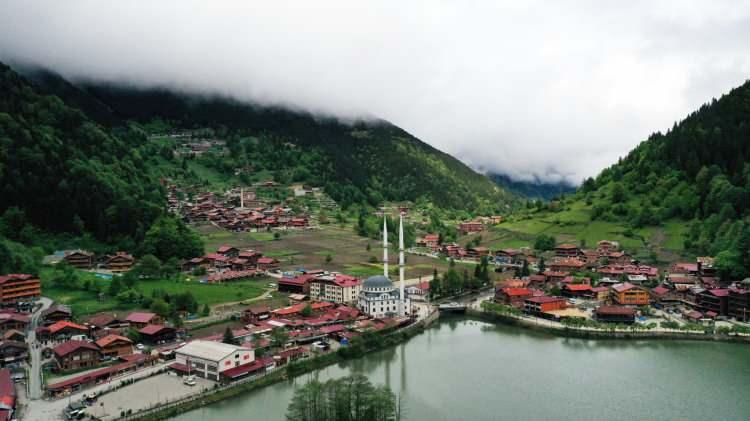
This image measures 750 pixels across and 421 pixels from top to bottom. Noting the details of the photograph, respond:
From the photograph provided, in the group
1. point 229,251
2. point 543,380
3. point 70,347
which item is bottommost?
point 543,380

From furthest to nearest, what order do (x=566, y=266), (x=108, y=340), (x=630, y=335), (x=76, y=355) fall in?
(x=566, y=266)
(x=630, y=335)
(x=108, y=340)
(x=76, y=355)

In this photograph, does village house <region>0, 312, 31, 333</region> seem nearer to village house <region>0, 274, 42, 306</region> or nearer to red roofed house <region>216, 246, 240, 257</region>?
village house <region>0, 274, 42, 306</region>

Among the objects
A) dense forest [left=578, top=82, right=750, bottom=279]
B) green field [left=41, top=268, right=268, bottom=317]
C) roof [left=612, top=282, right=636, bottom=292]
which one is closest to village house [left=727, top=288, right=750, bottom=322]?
roof [left=612, top=282, right=636, bottom=292]

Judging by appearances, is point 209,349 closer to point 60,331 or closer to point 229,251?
point 60,331

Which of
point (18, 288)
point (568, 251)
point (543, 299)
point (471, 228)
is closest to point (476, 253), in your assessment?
point (568, 251)

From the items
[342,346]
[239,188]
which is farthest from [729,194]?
[239,188]

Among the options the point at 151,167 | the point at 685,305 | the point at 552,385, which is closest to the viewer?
the point at 552,385

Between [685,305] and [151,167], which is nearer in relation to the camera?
[685,305]

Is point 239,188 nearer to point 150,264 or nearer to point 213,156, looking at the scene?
point 213,156
